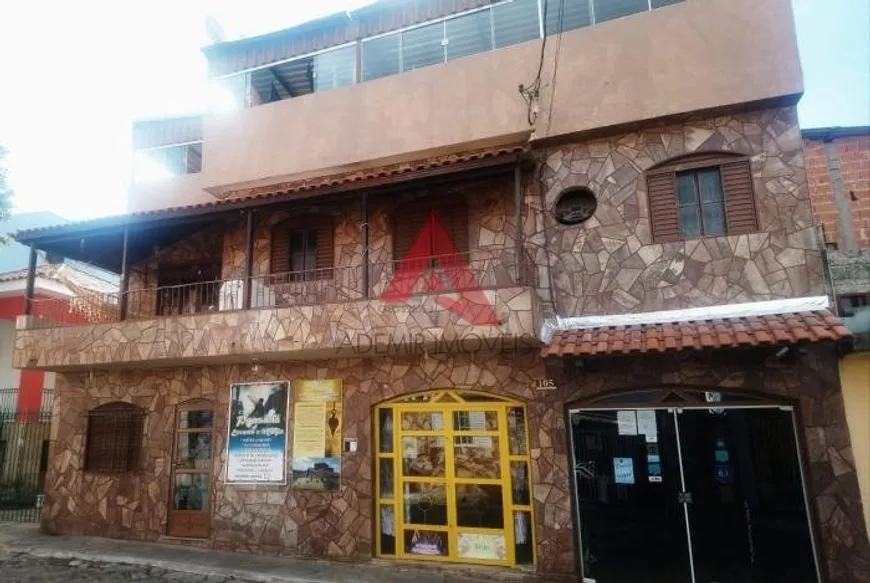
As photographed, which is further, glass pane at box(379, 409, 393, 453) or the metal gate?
the metal gate

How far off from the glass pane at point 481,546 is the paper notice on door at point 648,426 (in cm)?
275

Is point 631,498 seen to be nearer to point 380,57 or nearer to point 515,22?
point 515,22

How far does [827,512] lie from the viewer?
726cm

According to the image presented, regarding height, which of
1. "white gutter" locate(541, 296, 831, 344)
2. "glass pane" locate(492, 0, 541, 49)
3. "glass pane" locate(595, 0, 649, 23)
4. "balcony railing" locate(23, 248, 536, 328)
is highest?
"glass pane" locate(492, 0, 541, 49)

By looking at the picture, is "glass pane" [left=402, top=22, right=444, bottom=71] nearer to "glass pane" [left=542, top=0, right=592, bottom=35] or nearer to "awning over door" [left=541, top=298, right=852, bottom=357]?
"glass pane" [left=542, top=0, right=592, bottom=35]

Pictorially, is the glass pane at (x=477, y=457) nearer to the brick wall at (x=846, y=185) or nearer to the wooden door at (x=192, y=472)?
the wooden door at (x=192, y=472)

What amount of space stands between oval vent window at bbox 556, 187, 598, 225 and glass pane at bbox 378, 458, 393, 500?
513 centimetres

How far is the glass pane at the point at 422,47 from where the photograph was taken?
10805mm

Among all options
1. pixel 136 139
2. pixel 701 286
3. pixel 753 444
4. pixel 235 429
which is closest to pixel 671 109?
pixel 701 286

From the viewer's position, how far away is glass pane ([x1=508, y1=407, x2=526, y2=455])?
8797 mm

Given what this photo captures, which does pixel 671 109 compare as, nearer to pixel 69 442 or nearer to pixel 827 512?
pixel 827 512

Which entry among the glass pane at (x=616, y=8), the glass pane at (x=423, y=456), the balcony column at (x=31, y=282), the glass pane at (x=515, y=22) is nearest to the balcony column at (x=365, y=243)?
the glass pane at (x=423, y=456)

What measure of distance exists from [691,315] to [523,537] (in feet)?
14.0

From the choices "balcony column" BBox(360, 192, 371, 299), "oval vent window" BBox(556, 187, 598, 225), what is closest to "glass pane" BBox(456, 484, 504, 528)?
"balcony column" BBox(360, 192, 371, 299)
